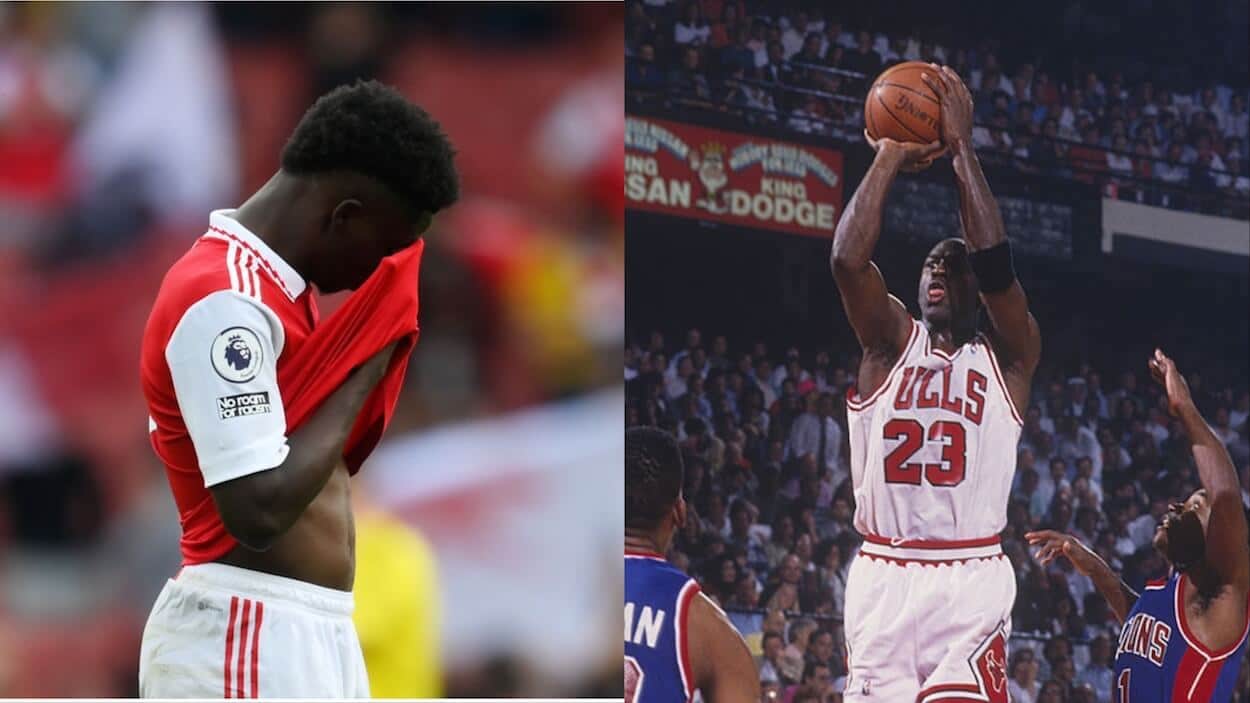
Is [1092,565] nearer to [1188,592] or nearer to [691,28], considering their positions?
[1188,592]

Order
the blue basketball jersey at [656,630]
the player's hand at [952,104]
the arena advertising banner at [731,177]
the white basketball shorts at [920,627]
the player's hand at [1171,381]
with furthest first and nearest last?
the player's hand at [1171,381], the player's hand at [952,104], the white basketball shorts at [920,627], the arena advertising banner at [731,177], the blue basketball jersey at [656,630]

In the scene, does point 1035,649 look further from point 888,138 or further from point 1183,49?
point 1183,49

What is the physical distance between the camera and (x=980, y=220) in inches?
186

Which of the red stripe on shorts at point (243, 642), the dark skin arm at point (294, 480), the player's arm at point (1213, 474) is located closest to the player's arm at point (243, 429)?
the dark skin arm at point (294, 480)

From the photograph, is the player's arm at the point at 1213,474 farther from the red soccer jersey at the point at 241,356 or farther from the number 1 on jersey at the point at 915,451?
the red soccer jersey at the point at 241,356

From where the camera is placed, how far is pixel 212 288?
2.62 metres

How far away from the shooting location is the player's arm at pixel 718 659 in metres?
4.32

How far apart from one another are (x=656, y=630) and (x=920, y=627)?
0.66 meters

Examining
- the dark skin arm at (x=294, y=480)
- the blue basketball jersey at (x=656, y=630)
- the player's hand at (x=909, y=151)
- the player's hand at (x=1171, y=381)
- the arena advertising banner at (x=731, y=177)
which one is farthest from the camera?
the player's hand at (x=1171, y=381)

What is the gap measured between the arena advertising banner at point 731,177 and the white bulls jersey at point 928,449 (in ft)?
1.35

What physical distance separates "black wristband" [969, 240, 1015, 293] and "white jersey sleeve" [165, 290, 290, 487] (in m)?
2.51

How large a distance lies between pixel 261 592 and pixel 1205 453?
3.10m

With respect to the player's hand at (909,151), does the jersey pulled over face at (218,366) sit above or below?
below

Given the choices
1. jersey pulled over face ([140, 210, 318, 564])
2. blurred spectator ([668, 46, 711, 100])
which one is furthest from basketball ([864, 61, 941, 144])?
jersey pulled over face ([140, 210, 318, 564])
